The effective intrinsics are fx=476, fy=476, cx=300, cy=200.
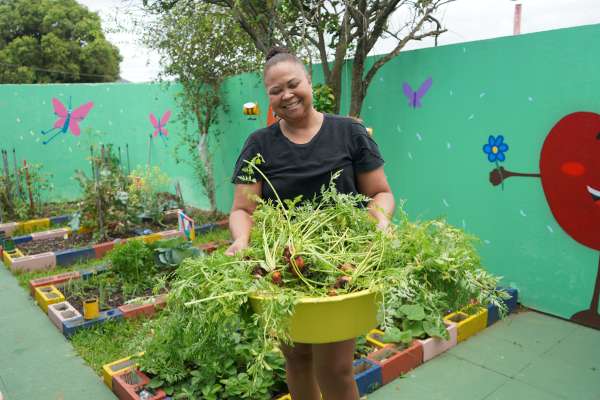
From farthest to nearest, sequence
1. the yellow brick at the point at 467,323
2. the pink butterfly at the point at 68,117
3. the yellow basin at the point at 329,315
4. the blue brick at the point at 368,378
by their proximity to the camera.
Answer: the pink butterfly at the point at 68,117
the yellow brick at the point at 467,323
the blue brick at the point at 368,378
the yellow basin at the point at 329,315

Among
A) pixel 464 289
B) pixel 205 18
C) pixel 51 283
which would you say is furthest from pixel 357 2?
pixel 51 283

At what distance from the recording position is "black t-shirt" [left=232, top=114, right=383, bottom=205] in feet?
5.74

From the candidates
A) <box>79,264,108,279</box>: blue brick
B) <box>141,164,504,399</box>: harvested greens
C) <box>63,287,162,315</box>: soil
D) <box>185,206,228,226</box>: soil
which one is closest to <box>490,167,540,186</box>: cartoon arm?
<box>141,164,504,399</box>: harvested greens

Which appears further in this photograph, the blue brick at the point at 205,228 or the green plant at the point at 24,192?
the green plant at the point at 24,192

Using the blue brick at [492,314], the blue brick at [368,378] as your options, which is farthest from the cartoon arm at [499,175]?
the blue brick at [368,378]

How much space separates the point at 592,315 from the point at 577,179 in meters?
0.95

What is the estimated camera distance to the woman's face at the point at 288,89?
1.73 meters

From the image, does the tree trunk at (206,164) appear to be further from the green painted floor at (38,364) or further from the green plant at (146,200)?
the green painted floor at (38,364)

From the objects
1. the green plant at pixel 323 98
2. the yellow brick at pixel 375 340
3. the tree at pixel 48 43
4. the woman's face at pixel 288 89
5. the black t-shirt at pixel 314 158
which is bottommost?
the yellow brick at pixel 375 340

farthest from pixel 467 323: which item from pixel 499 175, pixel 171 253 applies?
pixel 171 253

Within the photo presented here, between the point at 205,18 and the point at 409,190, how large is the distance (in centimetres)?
334

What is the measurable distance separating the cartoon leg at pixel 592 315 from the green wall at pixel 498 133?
39 mm

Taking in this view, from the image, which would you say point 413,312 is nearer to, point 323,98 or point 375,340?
point 375,340

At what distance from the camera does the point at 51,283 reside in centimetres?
446
